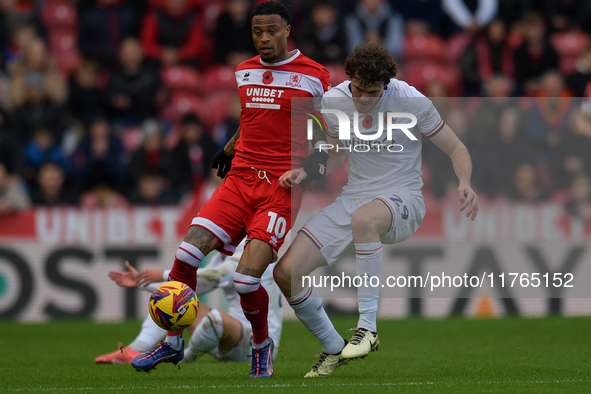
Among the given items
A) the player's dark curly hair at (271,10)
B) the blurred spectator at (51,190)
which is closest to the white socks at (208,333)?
the player's dark curly hair at (271,10)

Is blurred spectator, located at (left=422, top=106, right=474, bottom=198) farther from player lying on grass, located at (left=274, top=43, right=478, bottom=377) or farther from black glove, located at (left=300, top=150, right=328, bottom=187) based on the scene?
black glove, located at (left=300, top=150, right=328, bottom=187)

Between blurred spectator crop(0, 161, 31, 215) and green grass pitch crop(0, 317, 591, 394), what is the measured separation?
153 centimetres

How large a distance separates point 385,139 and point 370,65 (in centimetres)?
63

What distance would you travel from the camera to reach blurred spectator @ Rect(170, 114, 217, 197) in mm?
11805

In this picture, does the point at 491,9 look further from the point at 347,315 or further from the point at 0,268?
the point at 0,268

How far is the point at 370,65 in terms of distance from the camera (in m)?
5.78

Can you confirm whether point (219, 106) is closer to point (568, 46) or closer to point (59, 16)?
point (59, 16)

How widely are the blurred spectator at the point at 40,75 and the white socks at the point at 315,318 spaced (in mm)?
8029

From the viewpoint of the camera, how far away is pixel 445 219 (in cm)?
1055

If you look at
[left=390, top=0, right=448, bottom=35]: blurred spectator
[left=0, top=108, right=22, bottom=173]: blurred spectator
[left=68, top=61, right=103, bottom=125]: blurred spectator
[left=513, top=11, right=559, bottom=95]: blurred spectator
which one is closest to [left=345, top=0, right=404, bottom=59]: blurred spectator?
[left=390, top=0, right=448, bottom=35]: blurred spectator

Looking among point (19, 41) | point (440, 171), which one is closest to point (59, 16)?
point (19, 41)

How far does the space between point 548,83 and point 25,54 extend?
792cm

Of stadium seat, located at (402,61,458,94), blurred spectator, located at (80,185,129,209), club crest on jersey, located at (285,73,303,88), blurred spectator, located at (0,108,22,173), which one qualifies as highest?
club crest on jersey, located at (285,73,303,88)

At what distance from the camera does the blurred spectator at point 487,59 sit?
516 inches
